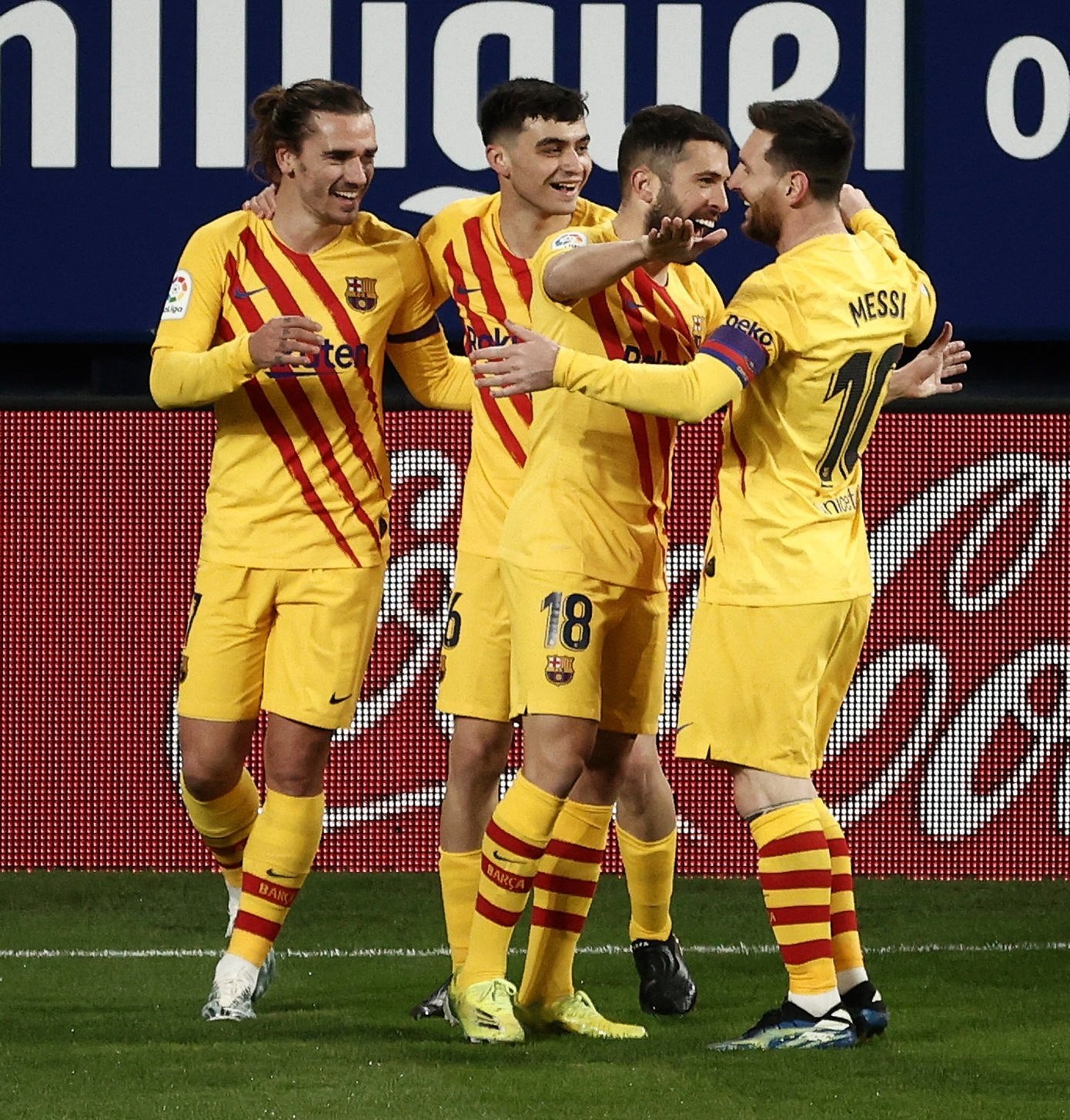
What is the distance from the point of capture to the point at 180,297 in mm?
4621

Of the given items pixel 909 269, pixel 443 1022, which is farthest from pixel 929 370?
pixel 443 1022

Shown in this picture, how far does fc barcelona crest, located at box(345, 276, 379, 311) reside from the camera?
4680 mm

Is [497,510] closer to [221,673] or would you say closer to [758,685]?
[221,673]

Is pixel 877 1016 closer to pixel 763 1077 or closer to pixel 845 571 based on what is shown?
pixel 763 1077

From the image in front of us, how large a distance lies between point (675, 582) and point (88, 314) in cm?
187

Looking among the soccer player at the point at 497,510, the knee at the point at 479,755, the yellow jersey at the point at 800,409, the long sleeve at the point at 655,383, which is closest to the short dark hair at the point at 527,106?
the soccer player at the point at 497,510

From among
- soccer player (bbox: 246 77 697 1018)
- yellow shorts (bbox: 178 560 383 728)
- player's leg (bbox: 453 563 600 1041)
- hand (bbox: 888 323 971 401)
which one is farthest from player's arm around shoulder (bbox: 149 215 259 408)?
hand (bbox: 888 323 971 401)

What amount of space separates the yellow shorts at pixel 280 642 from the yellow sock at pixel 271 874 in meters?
0.21

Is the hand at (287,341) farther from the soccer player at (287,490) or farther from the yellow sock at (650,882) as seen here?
the yellow sock at (650,882)

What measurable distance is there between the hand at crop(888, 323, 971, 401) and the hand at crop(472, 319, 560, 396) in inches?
32.6

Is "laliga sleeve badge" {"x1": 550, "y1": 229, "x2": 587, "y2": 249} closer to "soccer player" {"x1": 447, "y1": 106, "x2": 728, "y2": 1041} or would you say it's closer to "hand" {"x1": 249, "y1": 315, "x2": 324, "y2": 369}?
"soccer player" {"x1": 447, "y1": 106, "x2": 728, "y2": 1041}

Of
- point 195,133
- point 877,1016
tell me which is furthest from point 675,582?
point 877,1016

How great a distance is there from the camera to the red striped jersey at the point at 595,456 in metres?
4.29

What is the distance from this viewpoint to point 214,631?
464 cm
